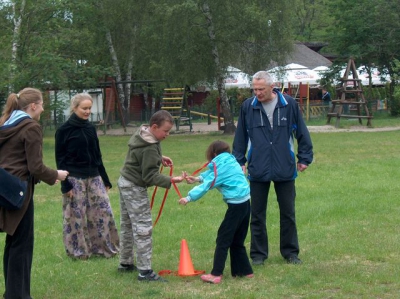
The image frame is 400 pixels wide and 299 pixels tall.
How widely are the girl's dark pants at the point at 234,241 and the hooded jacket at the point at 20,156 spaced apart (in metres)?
1.84

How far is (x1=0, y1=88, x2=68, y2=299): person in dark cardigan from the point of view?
596 centimetres

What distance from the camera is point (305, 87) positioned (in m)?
43.7

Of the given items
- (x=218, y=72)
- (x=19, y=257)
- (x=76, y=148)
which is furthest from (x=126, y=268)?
(x=218, y=72)

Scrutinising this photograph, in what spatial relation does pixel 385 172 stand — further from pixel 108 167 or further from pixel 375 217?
pixel 108 167

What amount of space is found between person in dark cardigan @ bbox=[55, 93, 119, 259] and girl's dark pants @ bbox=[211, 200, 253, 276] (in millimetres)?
1809

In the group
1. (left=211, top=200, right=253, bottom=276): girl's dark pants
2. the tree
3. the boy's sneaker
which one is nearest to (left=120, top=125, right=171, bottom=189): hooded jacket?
(left=211, top=200, right=253, bottom=276): girl's dark pants

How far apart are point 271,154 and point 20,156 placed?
2.73m

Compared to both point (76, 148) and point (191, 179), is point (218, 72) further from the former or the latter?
point (191, 179)

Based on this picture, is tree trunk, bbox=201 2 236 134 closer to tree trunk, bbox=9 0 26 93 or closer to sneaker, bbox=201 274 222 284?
tree trunk, bbox=9 0 26 93

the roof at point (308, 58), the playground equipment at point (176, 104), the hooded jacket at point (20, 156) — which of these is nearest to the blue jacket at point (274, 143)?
the hooded jacket at point (20, 156)

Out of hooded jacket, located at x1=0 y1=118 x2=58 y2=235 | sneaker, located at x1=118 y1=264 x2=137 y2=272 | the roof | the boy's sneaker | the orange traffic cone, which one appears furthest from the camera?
the roof

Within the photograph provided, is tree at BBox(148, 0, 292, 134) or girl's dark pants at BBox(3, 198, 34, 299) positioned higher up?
tree at BBox(148, 0, 292, 134)

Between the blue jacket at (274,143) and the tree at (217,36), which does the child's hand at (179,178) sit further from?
the tree at (217,36)

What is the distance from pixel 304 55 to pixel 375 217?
50.5 m
